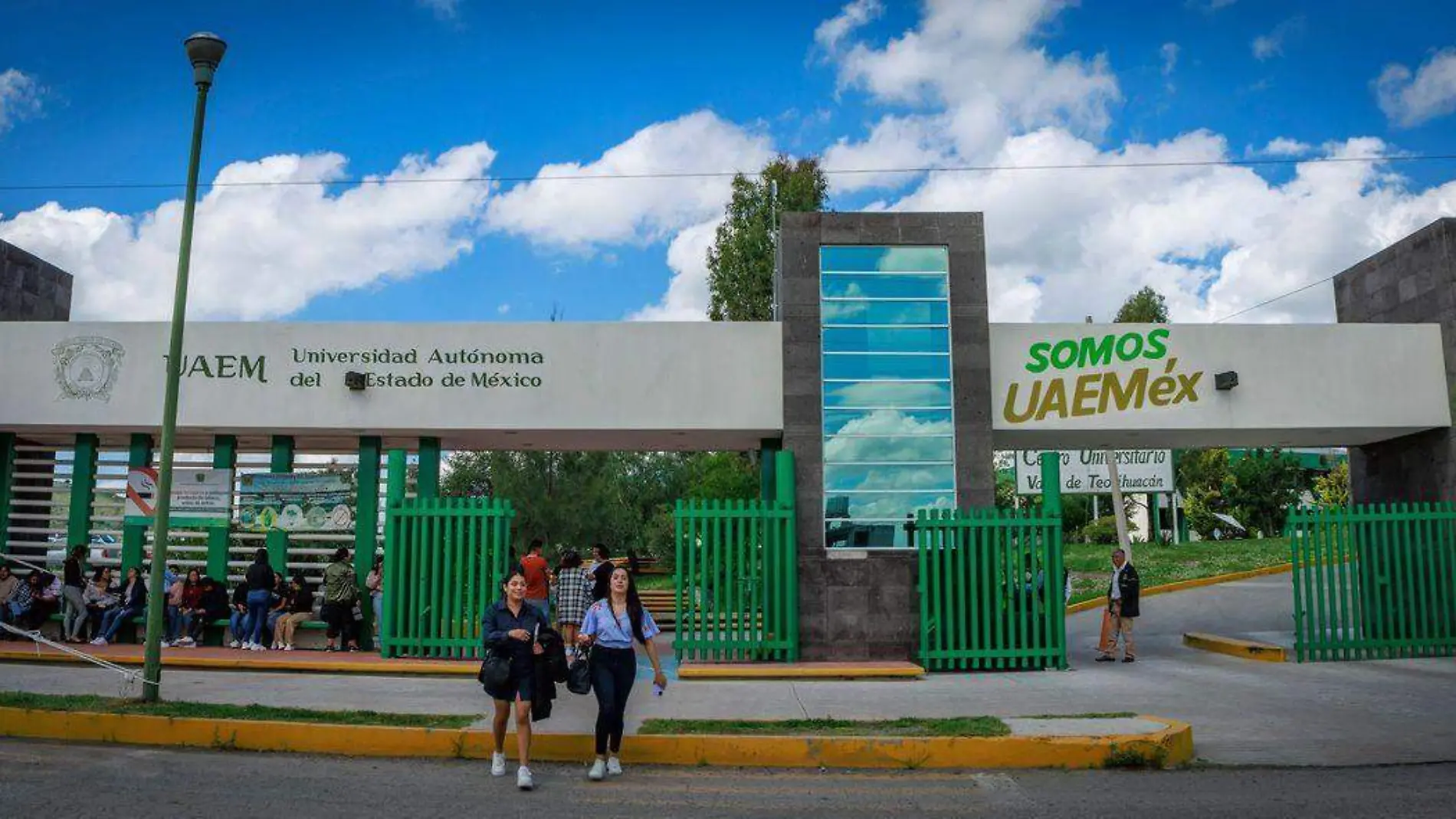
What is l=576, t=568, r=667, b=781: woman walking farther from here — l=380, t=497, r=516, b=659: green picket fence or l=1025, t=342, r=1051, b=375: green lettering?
l=1025, t=342, r=1051, b=375: green lettering

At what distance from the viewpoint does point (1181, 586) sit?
27.6 m

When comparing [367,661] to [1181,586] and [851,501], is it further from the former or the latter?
[1181,586]

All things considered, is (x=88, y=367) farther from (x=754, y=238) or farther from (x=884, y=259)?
(x=754, y=238)

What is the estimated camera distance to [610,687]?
764 cm

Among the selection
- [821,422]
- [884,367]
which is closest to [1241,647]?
[884,367]

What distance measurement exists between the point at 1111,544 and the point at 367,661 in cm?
3944

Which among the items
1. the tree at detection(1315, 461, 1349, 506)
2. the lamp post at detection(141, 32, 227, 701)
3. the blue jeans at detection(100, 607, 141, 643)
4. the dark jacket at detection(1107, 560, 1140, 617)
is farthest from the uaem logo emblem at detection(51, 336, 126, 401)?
the tree at detection(1315, 461, 1349, 506)

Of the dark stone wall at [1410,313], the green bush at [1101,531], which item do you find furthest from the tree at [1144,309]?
the dark stone wall at [1410,313]

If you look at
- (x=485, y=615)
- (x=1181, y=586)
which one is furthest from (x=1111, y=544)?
(x=485, y=615)

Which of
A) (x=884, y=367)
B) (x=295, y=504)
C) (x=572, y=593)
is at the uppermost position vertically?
(x=884, y=367)

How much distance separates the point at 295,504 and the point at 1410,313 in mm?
16727

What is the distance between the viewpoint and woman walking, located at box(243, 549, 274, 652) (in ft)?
48.6

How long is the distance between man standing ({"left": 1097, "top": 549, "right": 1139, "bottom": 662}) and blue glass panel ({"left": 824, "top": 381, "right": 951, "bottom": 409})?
123 inches

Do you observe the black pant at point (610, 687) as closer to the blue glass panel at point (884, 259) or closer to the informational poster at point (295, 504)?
the blue glass panel at point (884, 259)
